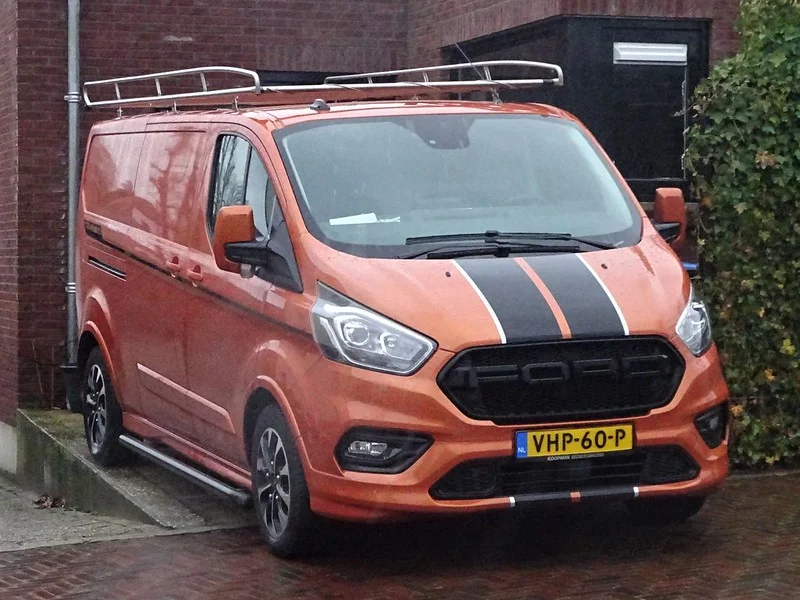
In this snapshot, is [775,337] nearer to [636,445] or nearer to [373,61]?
[636,445]

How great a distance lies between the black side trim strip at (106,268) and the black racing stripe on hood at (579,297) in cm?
330

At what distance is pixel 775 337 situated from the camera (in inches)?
342

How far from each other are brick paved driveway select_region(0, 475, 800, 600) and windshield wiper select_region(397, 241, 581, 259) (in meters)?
1.35

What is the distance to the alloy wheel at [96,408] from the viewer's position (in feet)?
32.1

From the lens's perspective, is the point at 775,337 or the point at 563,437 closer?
the point at 563,437

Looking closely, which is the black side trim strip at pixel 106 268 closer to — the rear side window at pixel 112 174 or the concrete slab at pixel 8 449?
the rear side window at pixel 112 174

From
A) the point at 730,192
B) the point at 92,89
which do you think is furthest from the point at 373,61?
the point at 730,192

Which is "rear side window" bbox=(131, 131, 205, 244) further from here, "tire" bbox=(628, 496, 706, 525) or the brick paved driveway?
"tire" bbox=(628, 496, 706, 525)

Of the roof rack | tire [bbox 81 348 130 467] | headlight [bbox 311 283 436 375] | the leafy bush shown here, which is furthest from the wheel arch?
the leafy bush

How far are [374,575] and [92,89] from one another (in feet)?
27.2

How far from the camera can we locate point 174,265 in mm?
8172

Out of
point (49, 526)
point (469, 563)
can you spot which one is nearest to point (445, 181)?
point (469, 563)

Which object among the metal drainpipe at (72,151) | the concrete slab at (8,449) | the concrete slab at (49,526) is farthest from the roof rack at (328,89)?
the concrete slab at (8,449)

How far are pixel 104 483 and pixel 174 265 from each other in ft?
6.18
